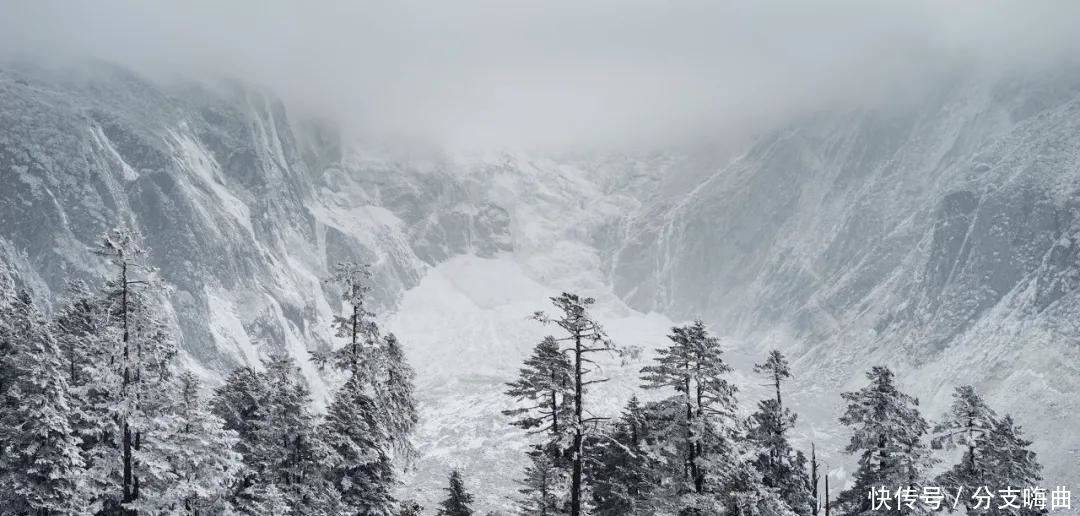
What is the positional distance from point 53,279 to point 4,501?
18390 centimetres

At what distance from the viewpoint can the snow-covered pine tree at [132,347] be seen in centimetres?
2831

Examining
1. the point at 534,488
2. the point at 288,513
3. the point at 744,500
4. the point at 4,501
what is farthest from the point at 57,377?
the point at 744,500

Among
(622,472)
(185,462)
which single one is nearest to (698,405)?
(622,472)

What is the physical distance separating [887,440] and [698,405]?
1341cm

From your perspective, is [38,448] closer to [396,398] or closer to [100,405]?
[100,405]

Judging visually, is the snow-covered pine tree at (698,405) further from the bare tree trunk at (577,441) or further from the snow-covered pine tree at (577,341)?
the snow-covered pine tree at (577,341)

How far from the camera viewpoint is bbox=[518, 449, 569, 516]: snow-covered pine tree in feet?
97.1

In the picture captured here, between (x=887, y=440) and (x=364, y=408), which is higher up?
(x=887, y=440)

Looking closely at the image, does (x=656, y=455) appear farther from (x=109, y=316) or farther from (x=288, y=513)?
(x=109, y=316)

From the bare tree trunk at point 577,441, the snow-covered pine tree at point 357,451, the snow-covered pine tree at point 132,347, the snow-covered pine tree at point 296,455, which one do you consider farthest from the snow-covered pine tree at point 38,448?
the bare tree trunk at point 577,441

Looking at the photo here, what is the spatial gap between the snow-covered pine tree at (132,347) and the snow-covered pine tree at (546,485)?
13494 mm

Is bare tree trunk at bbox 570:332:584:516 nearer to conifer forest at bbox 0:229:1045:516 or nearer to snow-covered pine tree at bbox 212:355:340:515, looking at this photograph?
conifer forest at bbox 0:229:1045:516

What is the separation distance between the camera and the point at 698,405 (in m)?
31.6

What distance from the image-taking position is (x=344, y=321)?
35188mm
